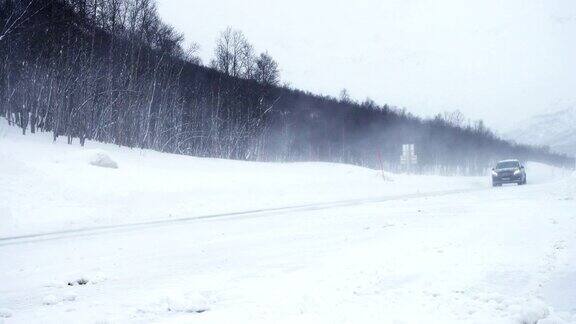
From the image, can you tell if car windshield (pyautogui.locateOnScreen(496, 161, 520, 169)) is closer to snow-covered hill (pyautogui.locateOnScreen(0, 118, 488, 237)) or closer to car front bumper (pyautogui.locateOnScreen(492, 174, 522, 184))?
car front bumper (pyautogui.locateOnScreen(492, 174, 522, 184))

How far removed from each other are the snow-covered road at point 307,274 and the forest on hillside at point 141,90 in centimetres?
2047

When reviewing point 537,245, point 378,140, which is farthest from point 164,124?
point 378,140

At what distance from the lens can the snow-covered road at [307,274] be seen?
4121 mm

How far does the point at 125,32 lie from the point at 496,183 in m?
31.7

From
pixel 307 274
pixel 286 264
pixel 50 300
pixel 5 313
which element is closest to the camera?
pixel 5 313

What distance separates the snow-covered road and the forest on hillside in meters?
20.5

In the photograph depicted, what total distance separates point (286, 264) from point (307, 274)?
72 cm

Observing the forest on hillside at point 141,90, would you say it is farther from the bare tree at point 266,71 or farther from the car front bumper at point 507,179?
the car front bumper at point 507,179

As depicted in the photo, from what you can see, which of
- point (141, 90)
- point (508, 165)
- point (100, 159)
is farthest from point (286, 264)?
point (141, 90)

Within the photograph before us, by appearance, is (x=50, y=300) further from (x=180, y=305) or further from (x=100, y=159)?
(x=100, y=159)

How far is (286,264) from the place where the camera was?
6234mm

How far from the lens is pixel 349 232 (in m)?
9.08

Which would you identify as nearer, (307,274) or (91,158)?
(307,274)

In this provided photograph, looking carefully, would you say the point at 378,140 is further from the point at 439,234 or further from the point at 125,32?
the point at 439,234
